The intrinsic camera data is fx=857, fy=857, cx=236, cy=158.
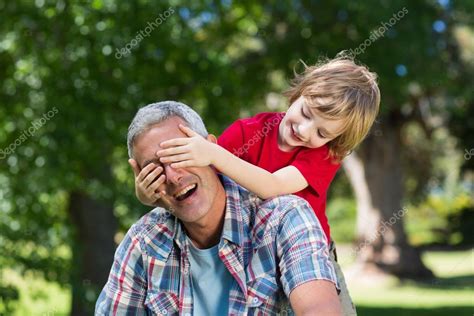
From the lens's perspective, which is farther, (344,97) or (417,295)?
(417,295)

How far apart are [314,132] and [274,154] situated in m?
0.22

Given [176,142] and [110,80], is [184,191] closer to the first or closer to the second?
[176,142]

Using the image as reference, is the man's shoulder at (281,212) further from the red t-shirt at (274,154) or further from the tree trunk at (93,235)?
the tree trunk at (93,235)

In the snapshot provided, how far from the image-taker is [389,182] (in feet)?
66.3

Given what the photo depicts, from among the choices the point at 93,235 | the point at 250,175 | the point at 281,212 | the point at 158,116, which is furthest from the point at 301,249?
the point at 93,235

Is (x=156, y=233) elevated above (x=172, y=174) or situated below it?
below

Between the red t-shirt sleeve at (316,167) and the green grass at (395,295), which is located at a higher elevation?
the green grass at (395,295)

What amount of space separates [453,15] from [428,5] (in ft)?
2.86

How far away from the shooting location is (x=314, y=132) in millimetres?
3439

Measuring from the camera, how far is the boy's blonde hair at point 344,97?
3.35 m

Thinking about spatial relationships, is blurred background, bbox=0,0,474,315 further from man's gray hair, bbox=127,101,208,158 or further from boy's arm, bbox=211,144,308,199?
man's gray hair, bbox=127,101,208,158

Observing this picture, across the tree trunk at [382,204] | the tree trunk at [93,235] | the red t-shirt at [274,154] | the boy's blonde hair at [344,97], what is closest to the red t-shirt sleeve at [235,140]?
the red t-shirt at [274,154]

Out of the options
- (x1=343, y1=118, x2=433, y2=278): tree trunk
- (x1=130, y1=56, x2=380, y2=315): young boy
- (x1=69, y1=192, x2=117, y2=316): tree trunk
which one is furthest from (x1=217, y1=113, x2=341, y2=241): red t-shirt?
(x1=343, y1=118, x2=433, y2=278): tree trunk

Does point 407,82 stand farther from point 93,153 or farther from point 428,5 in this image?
point 93,153
